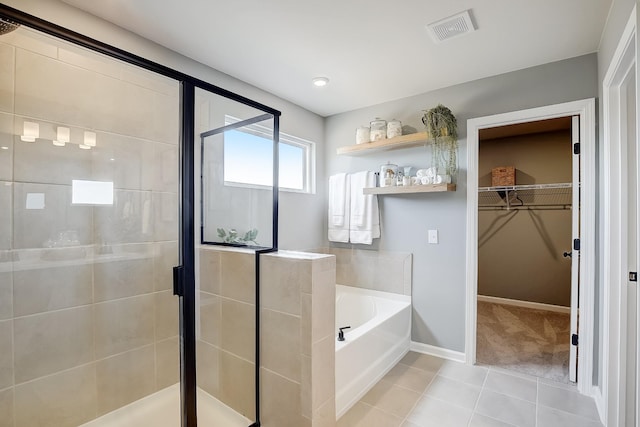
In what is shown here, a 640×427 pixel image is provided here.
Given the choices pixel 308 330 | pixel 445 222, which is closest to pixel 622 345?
pixel 445 222

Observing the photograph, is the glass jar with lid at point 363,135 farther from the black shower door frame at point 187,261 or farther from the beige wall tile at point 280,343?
the beige wall tile at point 280,343

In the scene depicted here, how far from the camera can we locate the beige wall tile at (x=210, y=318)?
1752mm

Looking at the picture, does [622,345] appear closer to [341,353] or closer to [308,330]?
[341,353]

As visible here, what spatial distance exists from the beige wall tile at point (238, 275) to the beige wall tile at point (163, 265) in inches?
12.0

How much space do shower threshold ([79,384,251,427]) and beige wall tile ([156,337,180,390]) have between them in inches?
2.0

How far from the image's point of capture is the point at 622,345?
5.24 ft

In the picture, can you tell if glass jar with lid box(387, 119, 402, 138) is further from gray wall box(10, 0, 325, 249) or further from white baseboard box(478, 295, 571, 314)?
white baseboard box(478, 295, 571, 314)

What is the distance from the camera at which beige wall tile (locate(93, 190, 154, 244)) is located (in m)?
1.80

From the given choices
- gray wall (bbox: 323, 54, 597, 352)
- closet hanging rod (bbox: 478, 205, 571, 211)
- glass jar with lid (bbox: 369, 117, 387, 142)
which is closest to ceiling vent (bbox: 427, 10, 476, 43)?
gray wall (bbox: 323, 54, 597, 352)

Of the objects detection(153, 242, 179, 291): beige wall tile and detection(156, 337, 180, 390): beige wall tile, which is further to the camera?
detection(153, 242, 179, 291): beige wall tile

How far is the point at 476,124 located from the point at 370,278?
5.75 ft

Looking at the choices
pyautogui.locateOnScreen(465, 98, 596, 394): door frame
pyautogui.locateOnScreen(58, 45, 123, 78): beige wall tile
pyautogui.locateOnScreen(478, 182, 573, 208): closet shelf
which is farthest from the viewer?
pyautogui.locateOnScreen(478, 182, 573, 208): closet shelf

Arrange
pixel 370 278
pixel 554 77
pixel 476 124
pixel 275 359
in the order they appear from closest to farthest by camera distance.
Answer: pixel 275 359, pixel 554 77, pixel 476 124, pixel 370 278

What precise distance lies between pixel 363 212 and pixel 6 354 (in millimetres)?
2660
